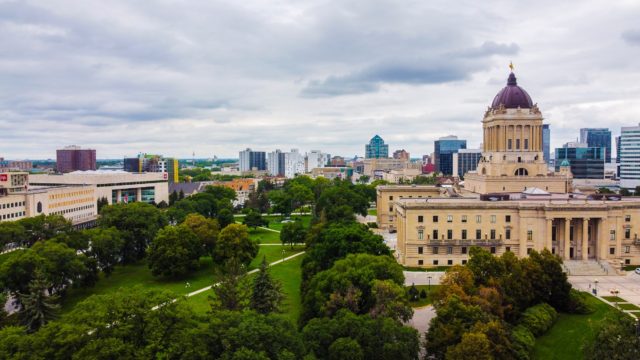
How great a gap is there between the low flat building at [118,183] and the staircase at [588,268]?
371 feet

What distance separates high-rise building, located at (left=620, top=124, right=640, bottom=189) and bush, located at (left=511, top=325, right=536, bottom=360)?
514ft

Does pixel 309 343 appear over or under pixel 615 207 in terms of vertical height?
under

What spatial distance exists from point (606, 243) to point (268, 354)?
59836 millimetres

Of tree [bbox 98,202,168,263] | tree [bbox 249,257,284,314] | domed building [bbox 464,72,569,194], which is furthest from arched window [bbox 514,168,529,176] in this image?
tree [bbox 98,202,168,263]

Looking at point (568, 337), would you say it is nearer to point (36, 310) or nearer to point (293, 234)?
point (36, 310)

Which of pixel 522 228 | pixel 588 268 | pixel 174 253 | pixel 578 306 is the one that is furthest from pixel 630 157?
pixel 174 253

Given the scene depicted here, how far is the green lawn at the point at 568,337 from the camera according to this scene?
40250mm

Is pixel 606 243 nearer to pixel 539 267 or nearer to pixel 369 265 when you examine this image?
pixel 539 267

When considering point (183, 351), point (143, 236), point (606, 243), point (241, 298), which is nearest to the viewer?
point (183, 351)

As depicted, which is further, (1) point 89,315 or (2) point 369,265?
(2) point 369,265

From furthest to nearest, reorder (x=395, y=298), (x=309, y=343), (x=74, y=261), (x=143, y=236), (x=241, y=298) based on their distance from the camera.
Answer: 1. (x=143, y=236)
2. (x=74, y=261)
3. (x=241, y=298)
4. (x=395, y=298)
5. (x=309, y=343)

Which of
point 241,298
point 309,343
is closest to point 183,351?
point 309,343

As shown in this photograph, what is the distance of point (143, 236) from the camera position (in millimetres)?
77125

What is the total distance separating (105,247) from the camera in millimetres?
64625
